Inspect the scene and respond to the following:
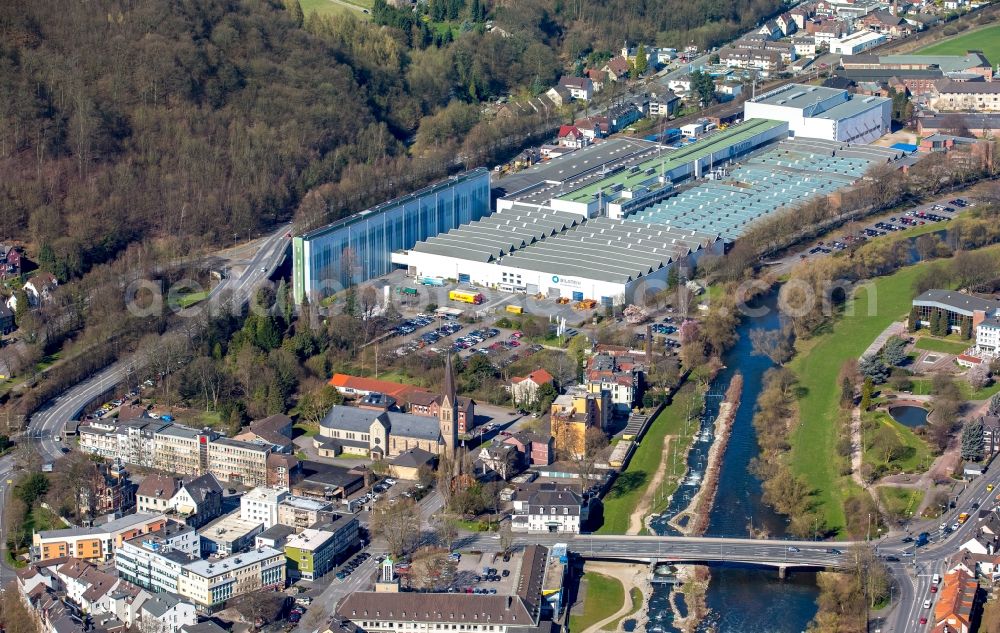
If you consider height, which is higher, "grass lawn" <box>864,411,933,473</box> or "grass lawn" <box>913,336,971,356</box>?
"grass lawn" <box>913,336,971,356</box>

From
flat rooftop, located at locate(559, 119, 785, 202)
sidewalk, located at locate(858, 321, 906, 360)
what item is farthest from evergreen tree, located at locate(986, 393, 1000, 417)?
flat rooftop, located at locate(559, 119, 785, 202)

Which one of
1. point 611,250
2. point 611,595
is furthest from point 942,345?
point 611,595

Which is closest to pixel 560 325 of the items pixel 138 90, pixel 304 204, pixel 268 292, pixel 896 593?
pixel 268 292

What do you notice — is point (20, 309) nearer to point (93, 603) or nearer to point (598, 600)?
point (93, 603)

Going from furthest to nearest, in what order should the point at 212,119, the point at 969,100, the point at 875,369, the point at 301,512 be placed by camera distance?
1. the point at 969,100
2. the point at 212,119
3. the point at 875,369
4. the point at 301,512

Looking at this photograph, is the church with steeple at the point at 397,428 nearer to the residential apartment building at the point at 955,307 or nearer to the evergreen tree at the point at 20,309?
the evergreen tree at the point at 20,309

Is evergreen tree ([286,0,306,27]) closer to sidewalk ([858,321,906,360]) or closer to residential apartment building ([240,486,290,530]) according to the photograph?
sidewalk ([858,321,906,360])

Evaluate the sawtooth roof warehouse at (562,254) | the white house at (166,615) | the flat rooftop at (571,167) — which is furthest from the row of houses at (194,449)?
the flat rooftop at (571,167)
